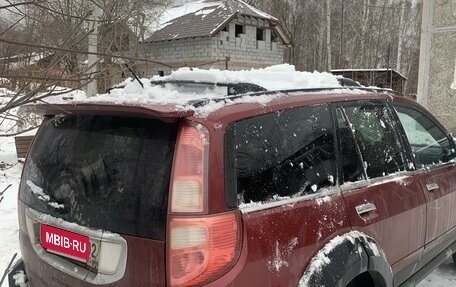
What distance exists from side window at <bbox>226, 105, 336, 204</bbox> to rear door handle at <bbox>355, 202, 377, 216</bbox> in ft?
Result: 0.75

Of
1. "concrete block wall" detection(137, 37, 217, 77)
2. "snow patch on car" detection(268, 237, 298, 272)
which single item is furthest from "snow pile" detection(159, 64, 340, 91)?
"concrete block wall" detection(137, 37, 217, 77)

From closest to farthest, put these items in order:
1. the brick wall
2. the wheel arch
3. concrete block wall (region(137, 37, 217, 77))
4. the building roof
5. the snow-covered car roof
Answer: the snow-covered car roof → the wheel arch → the building roof → concrete block wall (region(137, 37, 217, 77)) → the brick wall

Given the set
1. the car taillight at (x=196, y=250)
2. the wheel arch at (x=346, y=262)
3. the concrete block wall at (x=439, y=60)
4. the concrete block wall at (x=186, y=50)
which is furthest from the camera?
the concrete block wall at (x=186, y=50)

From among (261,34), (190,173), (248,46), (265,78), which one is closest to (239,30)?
(248,46)

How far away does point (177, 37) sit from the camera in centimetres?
2819

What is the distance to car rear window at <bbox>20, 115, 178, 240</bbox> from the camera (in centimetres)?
172

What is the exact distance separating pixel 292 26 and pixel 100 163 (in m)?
40.3

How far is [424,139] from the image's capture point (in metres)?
3.39

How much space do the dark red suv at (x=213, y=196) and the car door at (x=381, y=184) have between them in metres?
0.01

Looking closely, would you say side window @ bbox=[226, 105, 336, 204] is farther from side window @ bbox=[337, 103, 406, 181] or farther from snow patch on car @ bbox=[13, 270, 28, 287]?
snow patch on car @ bbox=[13, 270, 28, 287]

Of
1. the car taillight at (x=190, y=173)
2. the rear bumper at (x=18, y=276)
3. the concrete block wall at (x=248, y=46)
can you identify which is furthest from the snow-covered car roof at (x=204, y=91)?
the concrete block wall at (x=248, y=46)

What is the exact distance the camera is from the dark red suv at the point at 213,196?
169cm

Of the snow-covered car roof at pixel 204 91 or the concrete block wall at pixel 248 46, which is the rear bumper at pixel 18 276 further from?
the concrete block wall at pixel 248 46

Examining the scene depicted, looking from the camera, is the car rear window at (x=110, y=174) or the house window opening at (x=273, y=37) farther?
the house window opening at (x=273, y=37)
